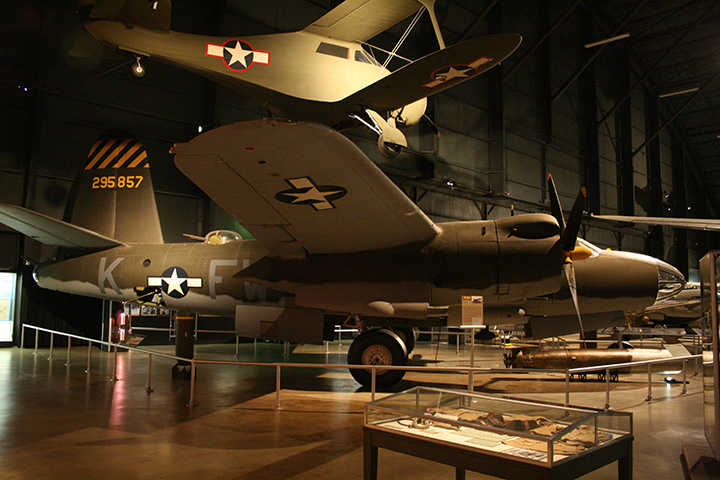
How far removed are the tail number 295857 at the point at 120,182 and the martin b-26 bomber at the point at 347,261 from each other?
6.51 ft

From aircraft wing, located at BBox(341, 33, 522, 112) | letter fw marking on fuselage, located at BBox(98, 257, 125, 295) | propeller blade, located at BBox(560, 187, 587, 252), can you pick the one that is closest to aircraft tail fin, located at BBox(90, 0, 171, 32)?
aircraft wing, located at BBox(341, 33, 522, 112)

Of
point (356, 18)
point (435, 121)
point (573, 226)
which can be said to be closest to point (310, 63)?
point (356, 18)

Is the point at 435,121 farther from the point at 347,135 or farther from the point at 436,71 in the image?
the point at 436,71

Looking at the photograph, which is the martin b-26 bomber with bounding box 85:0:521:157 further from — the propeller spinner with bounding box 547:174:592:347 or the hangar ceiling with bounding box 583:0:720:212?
the hangar ceiling with bounding box 583:0:720:212

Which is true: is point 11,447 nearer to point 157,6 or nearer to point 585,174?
point 157,6

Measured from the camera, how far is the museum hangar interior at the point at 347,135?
563cm

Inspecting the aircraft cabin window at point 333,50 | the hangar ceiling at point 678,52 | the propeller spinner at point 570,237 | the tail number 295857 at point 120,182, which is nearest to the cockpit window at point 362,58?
the aircraft cabin window at point 333,50

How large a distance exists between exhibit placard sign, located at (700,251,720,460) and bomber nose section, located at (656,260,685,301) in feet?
17.9

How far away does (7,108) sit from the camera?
14.6 m

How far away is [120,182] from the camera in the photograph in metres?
12.7

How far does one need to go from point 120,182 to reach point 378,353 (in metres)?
8.24

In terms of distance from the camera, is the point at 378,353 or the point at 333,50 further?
the point at 333,50

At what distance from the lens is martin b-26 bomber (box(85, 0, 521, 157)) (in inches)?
406

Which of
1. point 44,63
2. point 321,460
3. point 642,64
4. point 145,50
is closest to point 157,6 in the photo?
point 145,50
